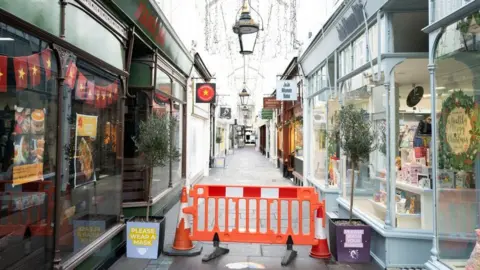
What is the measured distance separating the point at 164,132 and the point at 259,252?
239 cm

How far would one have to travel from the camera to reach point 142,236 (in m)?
5.28

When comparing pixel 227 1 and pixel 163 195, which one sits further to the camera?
pixel 227 1

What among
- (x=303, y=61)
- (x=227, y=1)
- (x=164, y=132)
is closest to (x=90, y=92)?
(x=164, y=132)

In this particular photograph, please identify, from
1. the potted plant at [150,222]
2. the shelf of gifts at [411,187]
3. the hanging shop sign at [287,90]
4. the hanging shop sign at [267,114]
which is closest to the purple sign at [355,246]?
the shelf of gifts at [411,187]

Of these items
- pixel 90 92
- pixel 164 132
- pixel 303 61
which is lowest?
pixel 164 132

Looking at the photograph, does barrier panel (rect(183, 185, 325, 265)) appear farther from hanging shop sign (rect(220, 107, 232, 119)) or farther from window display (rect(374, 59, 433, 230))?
hanging shop sign (rect(220, 107, 232, 119))

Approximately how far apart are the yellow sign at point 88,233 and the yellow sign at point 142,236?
18.2 inches

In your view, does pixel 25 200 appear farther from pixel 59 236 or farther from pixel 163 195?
pixel 163 195

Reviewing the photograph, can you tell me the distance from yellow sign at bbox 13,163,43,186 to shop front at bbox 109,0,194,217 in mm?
2232

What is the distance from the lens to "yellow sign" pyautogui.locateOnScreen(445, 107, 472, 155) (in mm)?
3613

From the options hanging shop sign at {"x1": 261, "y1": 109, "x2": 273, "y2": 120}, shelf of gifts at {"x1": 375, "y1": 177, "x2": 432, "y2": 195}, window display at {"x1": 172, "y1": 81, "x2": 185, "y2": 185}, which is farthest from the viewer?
hanging shop sign at {"x1": 261, "y1": 109, "x2": 273, "y2": 120}

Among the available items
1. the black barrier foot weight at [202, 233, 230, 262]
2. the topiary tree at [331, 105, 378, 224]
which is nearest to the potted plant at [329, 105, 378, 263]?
the topiary tree at [331, 105, 378, 224]

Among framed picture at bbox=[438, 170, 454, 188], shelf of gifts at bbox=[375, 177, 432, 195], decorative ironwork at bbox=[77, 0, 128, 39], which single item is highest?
decorative ironwork at bbox=[77, 0, 128, 39]

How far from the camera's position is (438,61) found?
3949mm
